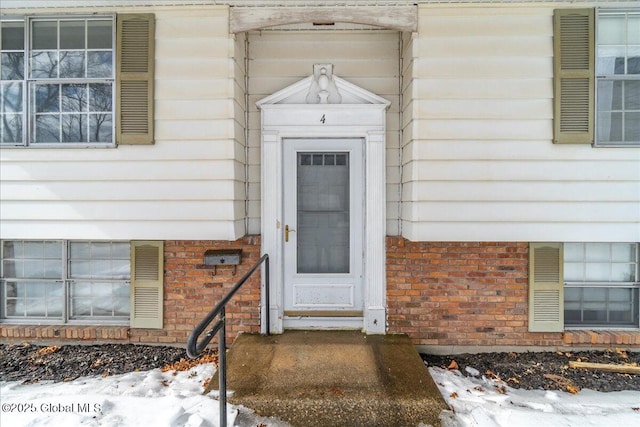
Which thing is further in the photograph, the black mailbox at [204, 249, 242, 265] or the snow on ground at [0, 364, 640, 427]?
the black mailbox at [204, 249, 242, 265]

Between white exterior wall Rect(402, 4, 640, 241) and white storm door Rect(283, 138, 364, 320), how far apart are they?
2.15ft

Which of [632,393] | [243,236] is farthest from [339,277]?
[632,393]

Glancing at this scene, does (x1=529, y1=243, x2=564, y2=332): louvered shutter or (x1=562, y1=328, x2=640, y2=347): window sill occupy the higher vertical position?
(x1=529, y1=243, x2=564, y2=332): louvered shutter

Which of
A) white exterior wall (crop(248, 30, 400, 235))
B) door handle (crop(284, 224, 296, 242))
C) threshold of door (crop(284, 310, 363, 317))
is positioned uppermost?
white exterior wall (crop(248, 30, 400, 235))

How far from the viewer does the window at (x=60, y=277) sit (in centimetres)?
365

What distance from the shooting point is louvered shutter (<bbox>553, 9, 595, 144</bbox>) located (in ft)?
10.3

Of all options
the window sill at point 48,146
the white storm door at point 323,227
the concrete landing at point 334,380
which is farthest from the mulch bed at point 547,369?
the window sill at point 48,146

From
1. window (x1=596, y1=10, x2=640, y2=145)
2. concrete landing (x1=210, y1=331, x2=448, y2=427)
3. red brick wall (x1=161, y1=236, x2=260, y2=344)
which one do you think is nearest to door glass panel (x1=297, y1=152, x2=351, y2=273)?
red brick wall (x1=161, y1=236, x2=260, y2=344)

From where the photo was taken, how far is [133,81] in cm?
323

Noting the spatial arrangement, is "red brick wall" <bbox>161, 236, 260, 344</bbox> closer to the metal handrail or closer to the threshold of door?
the threshold of door

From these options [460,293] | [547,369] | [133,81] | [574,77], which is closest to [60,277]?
[133,81]

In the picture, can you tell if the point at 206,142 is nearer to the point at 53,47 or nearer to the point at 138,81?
the point at 138,81

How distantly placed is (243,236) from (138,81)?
70.3 inches

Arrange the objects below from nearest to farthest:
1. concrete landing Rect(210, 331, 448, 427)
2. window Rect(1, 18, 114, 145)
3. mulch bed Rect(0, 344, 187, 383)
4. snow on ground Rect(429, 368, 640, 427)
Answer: concrete landing Rect(210, 331, 448, 427), snow on ground Rect(429, 368, 640, 427), mulch bed Rect(0, 344, 187, 383), window Rect(1, 18, 114, 145)
